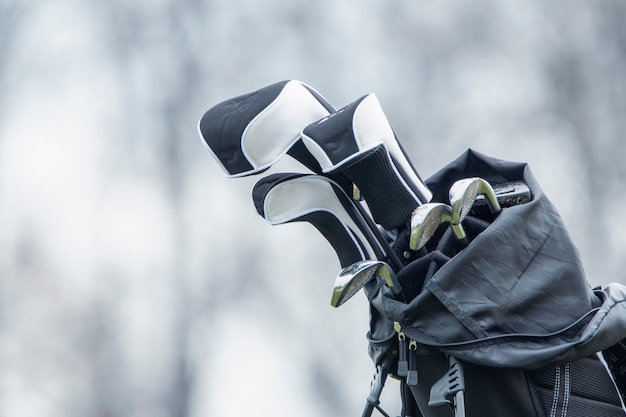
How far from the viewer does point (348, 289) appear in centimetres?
82

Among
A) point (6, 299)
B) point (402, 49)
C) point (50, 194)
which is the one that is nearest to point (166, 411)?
point (6, 299)

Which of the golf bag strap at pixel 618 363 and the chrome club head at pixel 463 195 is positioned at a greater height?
the chrome club head at pixel 463 195

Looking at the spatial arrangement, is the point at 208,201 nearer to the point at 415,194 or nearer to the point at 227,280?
the point at 227,280

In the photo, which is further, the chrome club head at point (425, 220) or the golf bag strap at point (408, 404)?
the golf bag strap at point (408, 404)

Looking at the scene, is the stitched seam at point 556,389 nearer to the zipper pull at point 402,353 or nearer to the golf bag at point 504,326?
the golf bag at point 504,326

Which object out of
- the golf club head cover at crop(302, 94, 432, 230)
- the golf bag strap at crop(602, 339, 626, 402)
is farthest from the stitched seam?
the golf club head cover at crop(302, 94, 432, 230)

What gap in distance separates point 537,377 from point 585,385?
62mm

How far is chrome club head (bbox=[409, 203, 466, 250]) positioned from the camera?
0.79 m

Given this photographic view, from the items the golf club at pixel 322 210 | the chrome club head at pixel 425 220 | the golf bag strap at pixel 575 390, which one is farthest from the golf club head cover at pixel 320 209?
the golf bag strap at pixel 575 390

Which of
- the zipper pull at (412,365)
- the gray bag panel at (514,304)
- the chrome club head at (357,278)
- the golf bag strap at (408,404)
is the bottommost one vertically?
the golf bag strap at (408,404)

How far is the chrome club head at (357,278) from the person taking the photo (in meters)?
0.81

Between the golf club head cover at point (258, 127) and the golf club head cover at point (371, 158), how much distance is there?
3 cm

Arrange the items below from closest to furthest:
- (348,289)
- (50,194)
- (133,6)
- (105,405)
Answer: (348,289) < (105,405) < (50,194) < (133,6)

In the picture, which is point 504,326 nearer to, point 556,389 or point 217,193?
point 556,389
